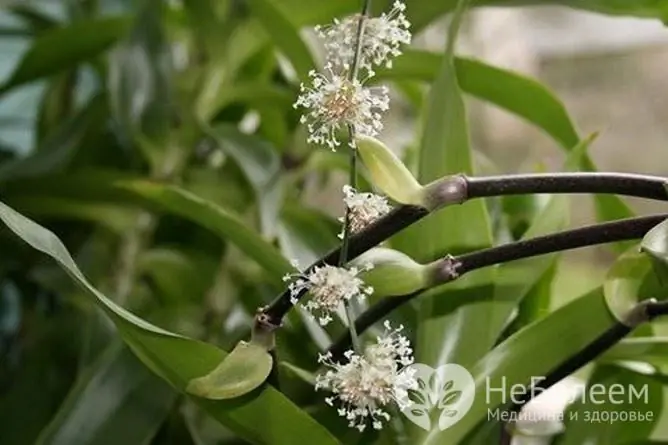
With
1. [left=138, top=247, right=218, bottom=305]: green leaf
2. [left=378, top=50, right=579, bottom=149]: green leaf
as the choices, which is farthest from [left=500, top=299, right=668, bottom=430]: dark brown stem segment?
[left=138, top=247, right=218, bottom=305]: green leaf

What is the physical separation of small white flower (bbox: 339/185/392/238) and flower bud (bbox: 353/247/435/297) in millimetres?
15

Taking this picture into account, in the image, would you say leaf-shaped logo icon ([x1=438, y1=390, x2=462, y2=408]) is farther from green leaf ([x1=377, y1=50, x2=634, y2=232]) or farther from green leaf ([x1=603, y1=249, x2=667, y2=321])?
green leaf ([x1=377, y1=50, x2=634, y2=232])

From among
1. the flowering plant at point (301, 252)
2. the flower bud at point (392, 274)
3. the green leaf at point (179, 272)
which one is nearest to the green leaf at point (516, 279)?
the flowering plant at point (301, 252)

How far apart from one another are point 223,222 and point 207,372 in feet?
0.48

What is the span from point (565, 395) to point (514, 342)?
174 millimetres

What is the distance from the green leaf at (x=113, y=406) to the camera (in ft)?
1.63

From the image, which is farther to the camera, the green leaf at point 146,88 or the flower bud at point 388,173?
the green leaf at point 146,88

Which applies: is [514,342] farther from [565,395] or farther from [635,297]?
[565,395]

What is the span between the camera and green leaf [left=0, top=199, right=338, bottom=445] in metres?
0.39

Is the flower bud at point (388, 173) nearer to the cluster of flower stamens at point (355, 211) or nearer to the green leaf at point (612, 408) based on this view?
the cluster of flower stamens at point (355, 211)

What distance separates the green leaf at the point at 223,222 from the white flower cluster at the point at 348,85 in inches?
6.1

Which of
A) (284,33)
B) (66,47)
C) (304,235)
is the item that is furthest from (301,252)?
(66,47)

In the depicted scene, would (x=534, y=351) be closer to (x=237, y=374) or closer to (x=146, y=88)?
(x=237, y=374)

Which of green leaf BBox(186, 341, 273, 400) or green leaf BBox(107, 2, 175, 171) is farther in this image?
green leaf BBox(107, 2, 175, 171)
